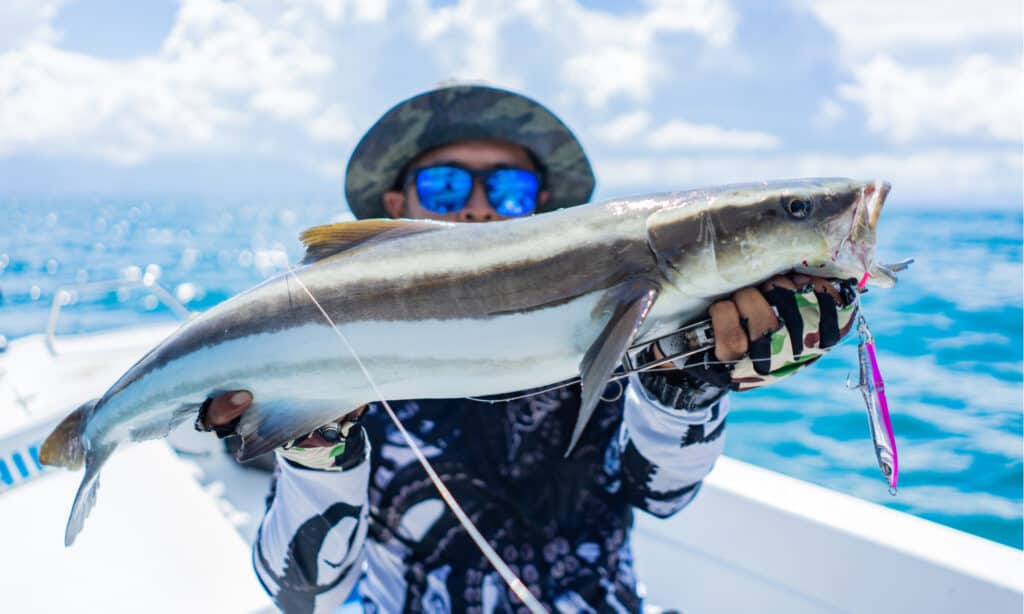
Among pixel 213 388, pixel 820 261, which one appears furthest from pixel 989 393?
pixel 213 388

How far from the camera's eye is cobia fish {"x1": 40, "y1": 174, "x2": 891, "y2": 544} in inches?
64.1

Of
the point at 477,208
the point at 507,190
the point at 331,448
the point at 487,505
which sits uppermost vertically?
the point at 507,190

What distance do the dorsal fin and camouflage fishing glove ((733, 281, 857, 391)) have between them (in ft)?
3.23

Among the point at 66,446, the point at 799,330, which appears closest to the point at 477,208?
the point at 799,330

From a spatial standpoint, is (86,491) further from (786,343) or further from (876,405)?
(876,405)

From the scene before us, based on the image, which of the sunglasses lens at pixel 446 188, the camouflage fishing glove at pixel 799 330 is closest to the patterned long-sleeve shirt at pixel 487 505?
the camouflage fishing glove at pixel 799 330

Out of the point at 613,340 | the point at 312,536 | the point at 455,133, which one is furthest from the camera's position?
the point at 455,133

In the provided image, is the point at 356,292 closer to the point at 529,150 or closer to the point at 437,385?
the point at 437,385

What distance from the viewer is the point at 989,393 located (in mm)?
7953

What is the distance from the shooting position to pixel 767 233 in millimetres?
1633

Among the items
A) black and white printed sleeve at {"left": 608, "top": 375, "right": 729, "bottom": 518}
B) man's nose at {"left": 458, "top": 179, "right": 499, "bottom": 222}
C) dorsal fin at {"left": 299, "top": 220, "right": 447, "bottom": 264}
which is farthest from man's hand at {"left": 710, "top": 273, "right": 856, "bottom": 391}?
man's nose at {"left": 458, "top": 179, "right": 499, "bottom": 222}

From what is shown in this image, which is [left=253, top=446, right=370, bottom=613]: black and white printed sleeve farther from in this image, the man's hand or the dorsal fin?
the man's hand

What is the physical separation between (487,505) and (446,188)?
1503mm

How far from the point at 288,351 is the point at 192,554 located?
2099 millimetres
